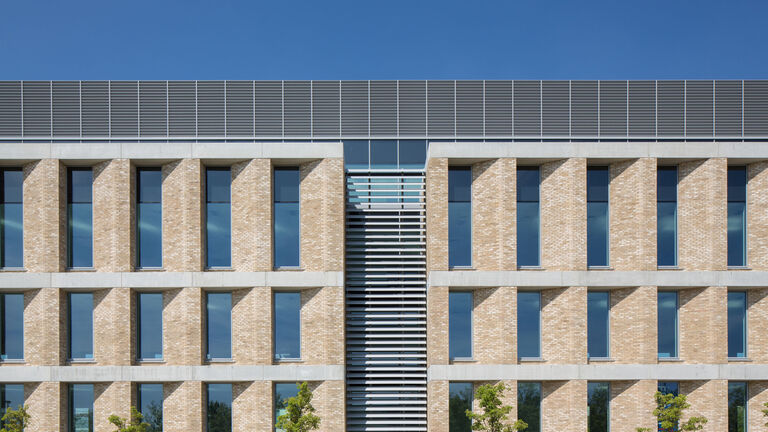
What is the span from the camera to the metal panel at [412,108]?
26422 millimetres

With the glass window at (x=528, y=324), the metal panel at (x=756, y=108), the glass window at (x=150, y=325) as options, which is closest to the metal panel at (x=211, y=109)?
the glass window at (x=150, y=325)

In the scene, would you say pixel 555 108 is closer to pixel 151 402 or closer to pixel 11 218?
pixel 151 402

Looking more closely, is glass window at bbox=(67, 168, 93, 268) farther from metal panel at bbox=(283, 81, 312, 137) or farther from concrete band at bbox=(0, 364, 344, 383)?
metal panel at bbox=(283, 81, 312, 137)

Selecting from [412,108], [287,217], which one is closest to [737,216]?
[412,108]

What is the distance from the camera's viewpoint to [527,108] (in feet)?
85.9

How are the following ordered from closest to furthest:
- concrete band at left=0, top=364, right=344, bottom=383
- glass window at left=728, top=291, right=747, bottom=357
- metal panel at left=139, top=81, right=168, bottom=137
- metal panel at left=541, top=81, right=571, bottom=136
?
concrete band at left=0, top=364, right=344, bottom=383, glass window at left=728, top=291, right=747, bottom=357, metal panel at left=139, top=81, right=168, bottom=137, metal panel at left=541, top=81, right=571, bottom=136

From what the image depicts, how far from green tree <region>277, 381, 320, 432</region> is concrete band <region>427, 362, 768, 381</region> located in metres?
5.00

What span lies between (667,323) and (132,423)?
73.8ft

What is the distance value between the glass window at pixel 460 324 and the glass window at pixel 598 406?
17.7 ft

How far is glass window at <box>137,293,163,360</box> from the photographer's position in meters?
24.1

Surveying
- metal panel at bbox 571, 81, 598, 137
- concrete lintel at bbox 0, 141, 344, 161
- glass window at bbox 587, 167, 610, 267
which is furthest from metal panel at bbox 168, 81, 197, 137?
glass window at bbox 587, 167, 610, 267

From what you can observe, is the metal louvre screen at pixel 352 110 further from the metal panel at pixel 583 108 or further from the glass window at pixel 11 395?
the glass window at pixel 11 395

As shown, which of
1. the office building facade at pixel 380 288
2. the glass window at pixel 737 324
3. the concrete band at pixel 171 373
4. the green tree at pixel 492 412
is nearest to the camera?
the green tree at pixel 492 412

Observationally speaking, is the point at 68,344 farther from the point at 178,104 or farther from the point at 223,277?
the point at 178,104
